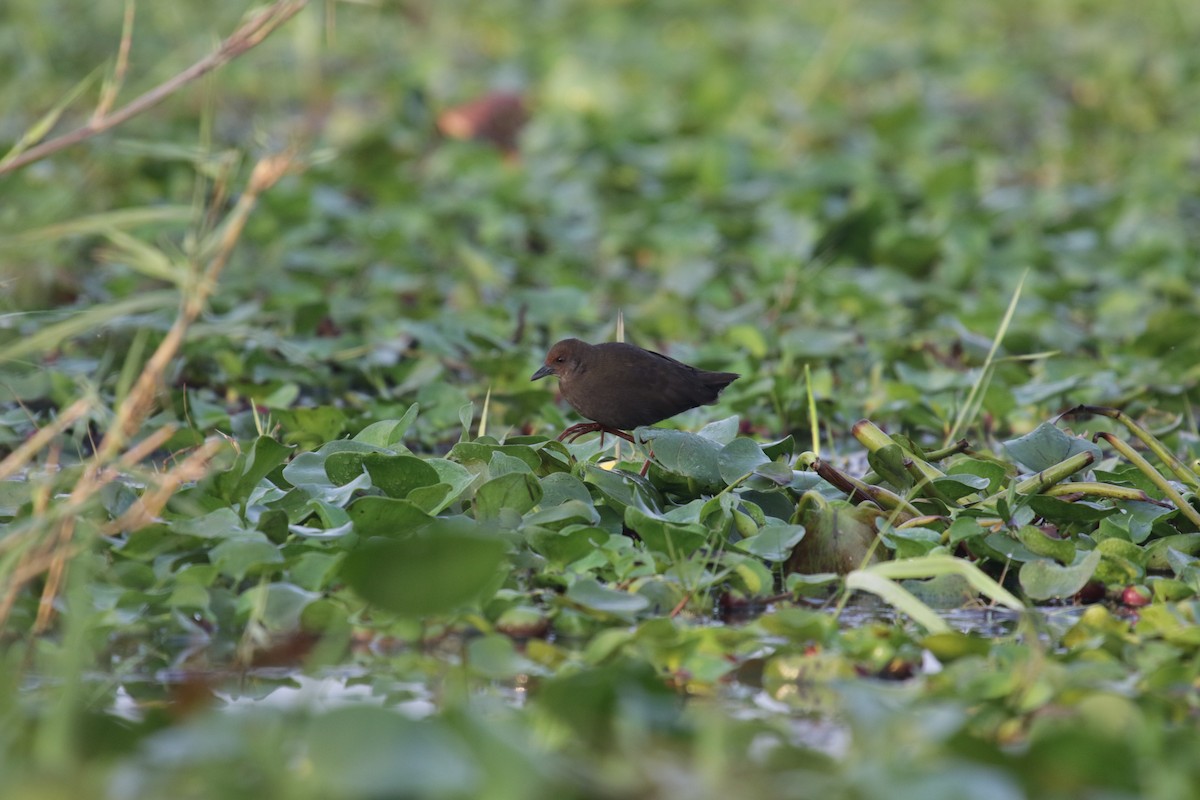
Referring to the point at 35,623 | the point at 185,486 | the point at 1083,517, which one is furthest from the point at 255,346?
the point at 1083,517

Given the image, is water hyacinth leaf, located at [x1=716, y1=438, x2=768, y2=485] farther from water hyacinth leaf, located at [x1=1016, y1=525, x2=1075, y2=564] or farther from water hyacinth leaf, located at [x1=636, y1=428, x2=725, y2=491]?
water hyacinth leaf, located at [x1=1016, y1=525, x2=1075, y2=564]

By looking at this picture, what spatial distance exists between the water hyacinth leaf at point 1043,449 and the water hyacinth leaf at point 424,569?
1.43 m

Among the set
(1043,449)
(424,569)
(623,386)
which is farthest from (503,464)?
(1043,449)

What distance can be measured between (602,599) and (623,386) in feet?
3.96

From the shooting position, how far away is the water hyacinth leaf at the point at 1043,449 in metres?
3.47

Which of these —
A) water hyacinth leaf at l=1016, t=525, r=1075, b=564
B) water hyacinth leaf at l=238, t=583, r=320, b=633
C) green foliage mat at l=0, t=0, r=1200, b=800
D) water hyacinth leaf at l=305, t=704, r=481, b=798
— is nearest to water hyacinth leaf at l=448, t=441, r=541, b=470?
green foliage mat at l=0, t=0, r=1200, b=800

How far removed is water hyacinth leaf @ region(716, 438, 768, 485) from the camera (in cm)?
346

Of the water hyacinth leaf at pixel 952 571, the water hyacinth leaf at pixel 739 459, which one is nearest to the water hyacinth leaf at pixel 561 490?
the water hyacinth leaf at pixel 739 459

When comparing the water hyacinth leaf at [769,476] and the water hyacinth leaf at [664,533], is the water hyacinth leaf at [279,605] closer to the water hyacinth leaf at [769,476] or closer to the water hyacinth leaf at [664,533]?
the water hyacinth leaf at [664,533]

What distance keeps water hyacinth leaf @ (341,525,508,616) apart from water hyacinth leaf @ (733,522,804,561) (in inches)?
32.9

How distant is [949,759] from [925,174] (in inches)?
215

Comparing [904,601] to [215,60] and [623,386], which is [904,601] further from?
[215,60]

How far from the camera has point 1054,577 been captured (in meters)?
3.11

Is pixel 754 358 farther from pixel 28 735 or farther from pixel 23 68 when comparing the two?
pixel 23 68
